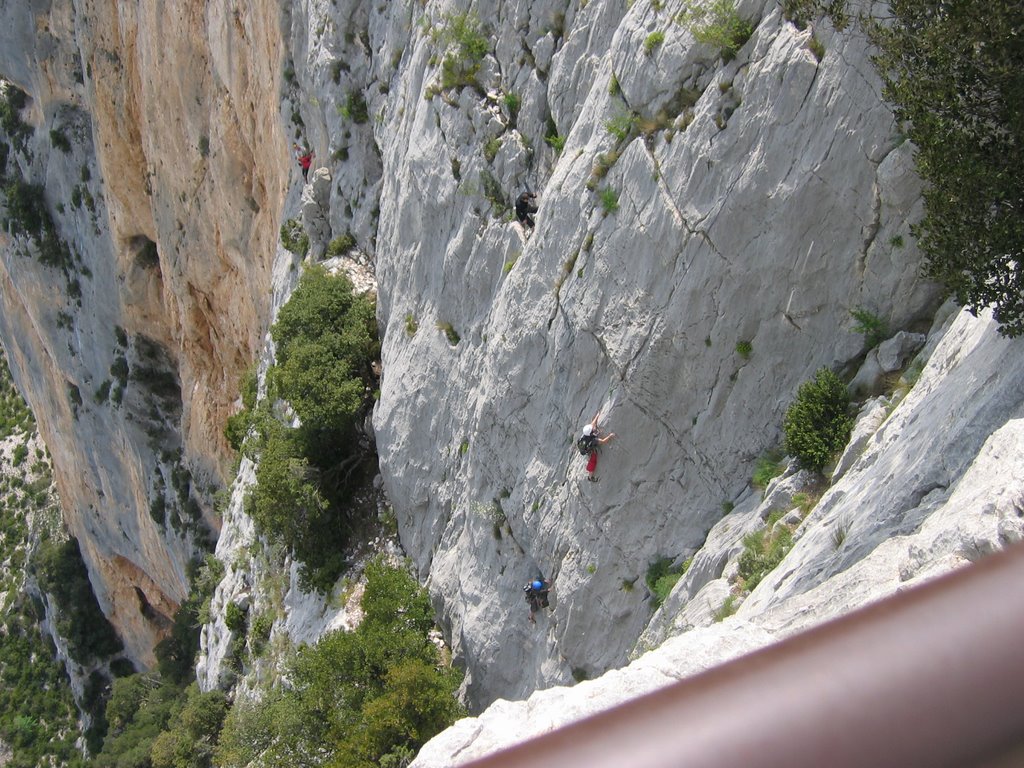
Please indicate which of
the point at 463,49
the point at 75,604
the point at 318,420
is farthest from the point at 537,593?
the point at 75,604

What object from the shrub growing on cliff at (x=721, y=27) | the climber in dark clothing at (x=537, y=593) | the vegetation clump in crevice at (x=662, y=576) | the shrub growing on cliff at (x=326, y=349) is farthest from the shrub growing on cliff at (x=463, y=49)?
the vegetation clump in crevice at (x=662, y=576)

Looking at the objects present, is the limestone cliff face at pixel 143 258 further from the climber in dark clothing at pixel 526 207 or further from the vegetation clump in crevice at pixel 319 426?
the climber in dark clothing at pixel 526 207

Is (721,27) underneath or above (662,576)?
above

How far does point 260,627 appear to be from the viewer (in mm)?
21125

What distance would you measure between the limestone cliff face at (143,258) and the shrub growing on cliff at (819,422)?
59.8ft

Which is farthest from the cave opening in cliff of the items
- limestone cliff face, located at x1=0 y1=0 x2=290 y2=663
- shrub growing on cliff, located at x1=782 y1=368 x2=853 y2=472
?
shrub growing on cliff, located at x1=782 y1=368 x2=853 y2=472

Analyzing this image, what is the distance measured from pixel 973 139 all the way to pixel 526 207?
8.26m

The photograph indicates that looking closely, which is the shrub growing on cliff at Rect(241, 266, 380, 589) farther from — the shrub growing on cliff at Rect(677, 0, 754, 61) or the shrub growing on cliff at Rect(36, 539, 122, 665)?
the shrub growing on cliff at Rect(36, 539, 122, 665)

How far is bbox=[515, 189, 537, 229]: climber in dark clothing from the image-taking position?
14633mm

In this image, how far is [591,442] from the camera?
12719mm

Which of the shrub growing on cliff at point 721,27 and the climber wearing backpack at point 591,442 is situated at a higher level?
the shrub growing on cliff at point 721,27

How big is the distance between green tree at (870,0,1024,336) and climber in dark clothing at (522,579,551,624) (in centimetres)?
843

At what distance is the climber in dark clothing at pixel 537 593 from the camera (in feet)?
46.5

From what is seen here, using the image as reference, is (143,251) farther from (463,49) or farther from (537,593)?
(537,593)
